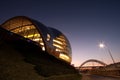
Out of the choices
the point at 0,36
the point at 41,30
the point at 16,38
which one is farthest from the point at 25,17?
the point at 0,36

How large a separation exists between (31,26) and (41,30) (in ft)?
14.5

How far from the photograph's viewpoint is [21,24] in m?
52.0

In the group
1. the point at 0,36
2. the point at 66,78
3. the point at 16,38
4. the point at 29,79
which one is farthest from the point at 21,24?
the point at 29,79

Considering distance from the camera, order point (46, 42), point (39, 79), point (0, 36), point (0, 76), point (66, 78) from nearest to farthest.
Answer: point (0, 76)
point (39, 79)
point (66, 78)
point (0, 36)
point (46, 42)

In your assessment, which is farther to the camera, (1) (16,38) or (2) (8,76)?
(1) (16,38)

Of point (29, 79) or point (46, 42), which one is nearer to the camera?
point (29, 79)

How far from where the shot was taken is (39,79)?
11461 millimetres

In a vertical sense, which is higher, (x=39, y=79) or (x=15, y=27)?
(x=15, y=27)

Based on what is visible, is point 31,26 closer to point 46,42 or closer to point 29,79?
point 46,42

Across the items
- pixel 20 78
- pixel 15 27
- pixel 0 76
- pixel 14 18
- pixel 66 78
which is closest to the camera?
pixel 0 76

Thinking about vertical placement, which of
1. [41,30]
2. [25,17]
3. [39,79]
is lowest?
[39,79]

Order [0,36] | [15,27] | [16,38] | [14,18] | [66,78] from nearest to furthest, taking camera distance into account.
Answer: [66,78]
[0,36]
[16,38]
[14,18]
[15,27]

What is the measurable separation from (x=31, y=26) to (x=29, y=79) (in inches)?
1441

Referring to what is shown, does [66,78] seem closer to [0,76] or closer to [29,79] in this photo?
[29,79]
